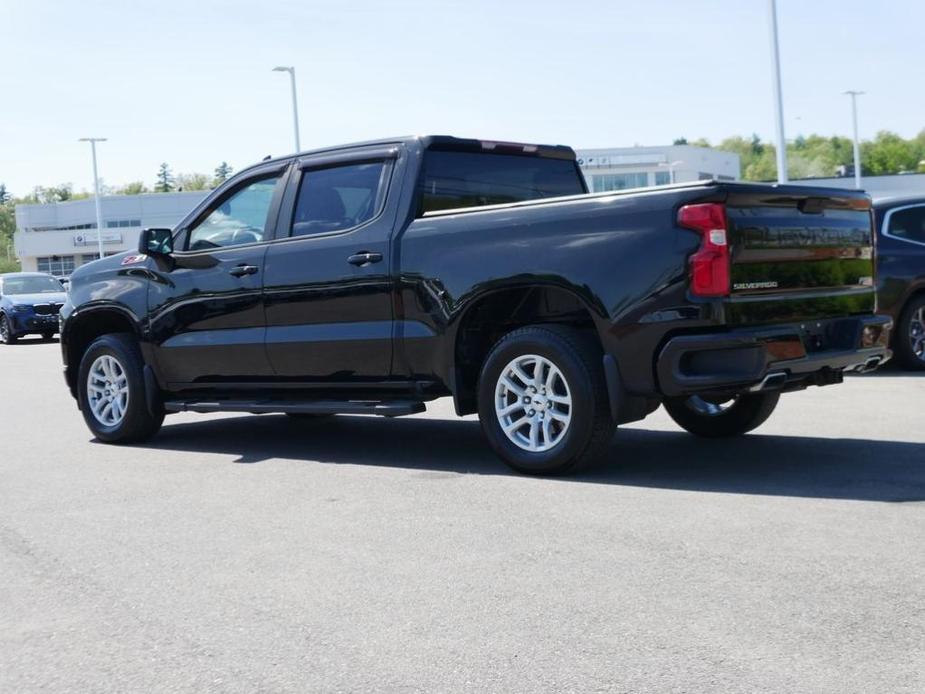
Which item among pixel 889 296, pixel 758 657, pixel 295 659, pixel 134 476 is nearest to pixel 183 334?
pixel 134 476

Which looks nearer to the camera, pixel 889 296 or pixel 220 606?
pixel 220 606

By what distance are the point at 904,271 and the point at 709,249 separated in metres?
6.47

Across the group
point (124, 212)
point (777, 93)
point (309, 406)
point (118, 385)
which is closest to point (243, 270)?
point (309, 406)

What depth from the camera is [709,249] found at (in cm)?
607

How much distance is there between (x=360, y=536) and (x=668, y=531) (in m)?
1.39

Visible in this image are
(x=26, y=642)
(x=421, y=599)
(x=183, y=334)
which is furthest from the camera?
(x=183, y=334)

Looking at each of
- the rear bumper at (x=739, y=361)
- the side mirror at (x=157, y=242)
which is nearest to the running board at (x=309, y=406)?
the side mirror at (x=157, y=242)

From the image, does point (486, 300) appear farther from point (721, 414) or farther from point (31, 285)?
point (31, 285)

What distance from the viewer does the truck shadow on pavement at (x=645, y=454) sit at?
6.42 metres

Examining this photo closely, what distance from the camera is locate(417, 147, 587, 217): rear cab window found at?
7.55 m

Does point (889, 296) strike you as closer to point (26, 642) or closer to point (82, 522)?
point (82, 522)

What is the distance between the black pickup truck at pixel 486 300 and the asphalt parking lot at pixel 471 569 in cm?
49

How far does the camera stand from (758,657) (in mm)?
3744

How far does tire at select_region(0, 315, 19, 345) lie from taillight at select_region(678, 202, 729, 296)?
2337 cm
